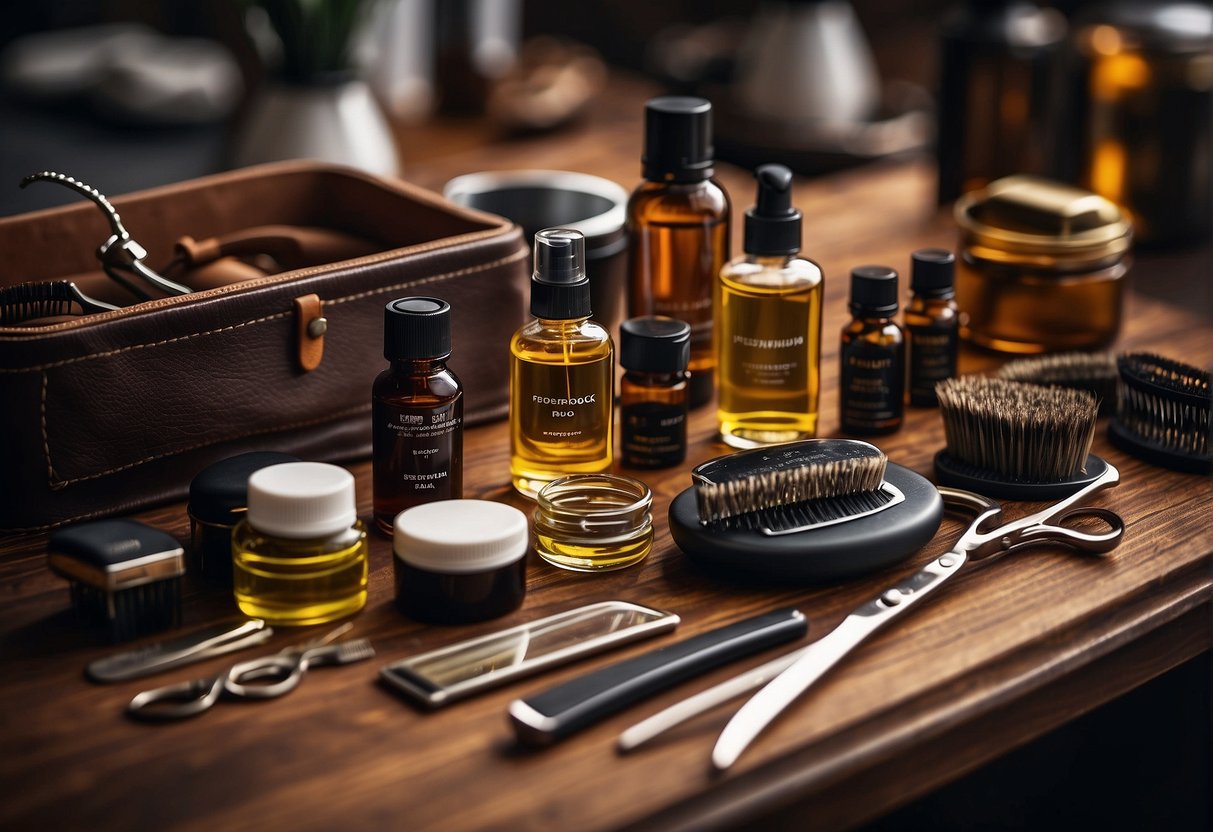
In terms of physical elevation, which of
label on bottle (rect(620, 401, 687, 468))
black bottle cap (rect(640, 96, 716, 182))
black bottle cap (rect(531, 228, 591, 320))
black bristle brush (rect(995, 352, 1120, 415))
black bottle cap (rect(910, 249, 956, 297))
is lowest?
label on bottle (rect(620, 401, 687, 468))

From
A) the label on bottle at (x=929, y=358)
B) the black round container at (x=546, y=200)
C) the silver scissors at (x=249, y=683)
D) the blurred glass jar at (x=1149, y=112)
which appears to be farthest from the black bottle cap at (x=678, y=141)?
the blurred glass jar at (x=1149, y=112)

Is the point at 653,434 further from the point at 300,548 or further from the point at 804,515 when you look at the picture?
the point at 300,548

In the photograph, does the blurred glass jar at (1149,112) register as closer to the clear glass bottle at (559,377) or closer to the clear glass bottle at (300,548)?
the clear glass bottle at (559,377)

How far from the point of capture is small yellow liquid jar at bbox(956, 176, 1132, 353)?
112 centimetres

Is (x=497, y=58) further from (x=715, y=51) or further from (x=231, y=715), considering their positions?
(x=231, y=715)

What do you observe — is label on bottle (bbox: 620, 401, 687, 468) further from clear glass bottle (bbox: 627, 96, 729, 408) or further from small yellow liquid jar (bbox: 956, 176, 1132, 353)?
small yellow liquid jar (bbox: 956, 176, 1132, 353)

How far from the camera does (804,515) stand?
798mm

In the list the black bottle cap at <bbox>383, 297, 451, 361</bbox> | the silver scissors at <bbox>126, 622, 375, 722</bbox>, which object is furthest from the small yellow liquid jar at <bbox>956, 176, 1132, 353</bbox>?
the silver scissors at <bbox>126, 622, 375, 722</bbox>

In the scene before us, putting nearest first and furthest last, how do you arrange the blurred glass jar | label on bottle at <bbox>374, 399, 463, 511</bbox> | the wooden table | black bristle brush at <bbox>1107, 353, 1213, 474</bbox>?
the wooden table, label on bottle at <bbox>374, 399, 463, 511</bbox>, black bristle brush at <bbox>1107, 353, 1213, 474</bbox>, the blurred glass jar

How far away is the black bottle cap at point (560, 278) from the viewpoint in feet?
2.82

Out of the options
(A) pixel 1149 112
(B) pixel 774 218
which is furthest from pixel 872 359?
(A) pixel 1149 112

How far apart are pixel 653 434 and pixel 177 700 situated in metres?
0.38

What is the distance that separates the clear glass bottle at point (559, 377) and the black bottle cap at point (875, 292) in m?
0.18

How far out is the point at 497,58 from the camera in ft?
6.02
